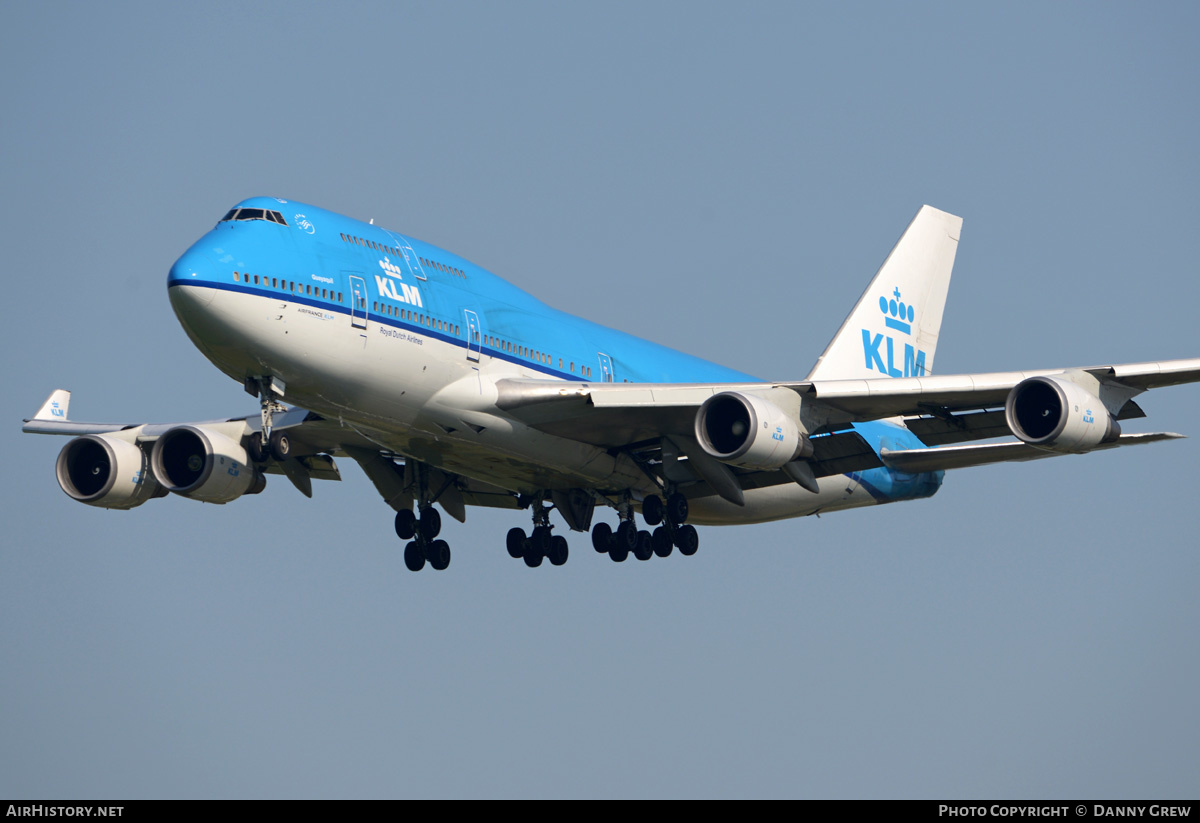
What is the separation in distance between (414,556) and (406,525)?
788 mm

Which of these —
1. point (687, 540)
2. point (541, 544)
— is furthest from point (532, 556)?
point (687, 540)

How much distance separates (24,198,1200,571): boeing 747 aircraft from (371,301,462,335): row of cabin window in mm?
44

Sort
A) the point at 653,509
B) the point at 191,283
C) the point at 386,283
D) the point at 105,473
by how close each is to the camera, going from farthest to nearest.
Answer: the point at 105,473
the point at 653,509
the point at 386,283
the point at 191,283

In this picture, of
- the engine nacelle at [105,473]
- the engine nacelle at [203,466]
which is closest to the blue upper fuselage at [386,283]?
the engine nacelle at [203,466]

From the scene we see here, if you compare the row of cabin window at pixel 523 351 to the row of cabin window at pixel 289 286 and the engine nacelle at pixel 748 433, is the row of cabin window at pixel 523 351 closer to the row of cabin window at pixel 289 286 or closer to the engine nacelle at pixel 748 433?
the engine nacelle at pixel 748 433

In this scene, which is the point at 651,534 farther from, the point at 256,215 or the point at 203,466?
the point at 256,215

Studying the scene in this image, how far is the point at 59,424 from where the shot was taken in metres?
38.5

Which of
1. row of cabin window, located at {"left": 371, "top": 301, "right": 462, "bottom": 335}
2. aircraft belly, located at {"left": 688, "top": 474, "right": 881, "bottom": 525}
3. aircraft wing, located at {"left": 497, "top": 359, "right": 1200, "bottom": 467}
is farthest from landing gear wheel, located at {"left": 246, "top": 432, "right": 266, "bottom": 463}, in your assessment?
aircraft belly, located at {"left": 688, "top": 474, "right": 881, "bottom": 525}

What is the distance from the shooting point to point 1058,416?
2991 cm

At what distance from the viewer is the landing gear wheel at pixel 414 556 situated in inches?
1449

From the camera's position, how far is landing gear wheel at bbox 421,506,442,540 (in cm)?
3684

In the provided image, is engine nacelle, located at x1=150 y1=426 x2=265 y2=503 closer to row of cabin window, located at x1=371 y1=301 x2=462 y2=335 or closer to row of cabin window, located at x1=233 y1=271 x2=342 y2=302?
row of cabin window, located at x1=371 y1=301 x2=462 y2=335
